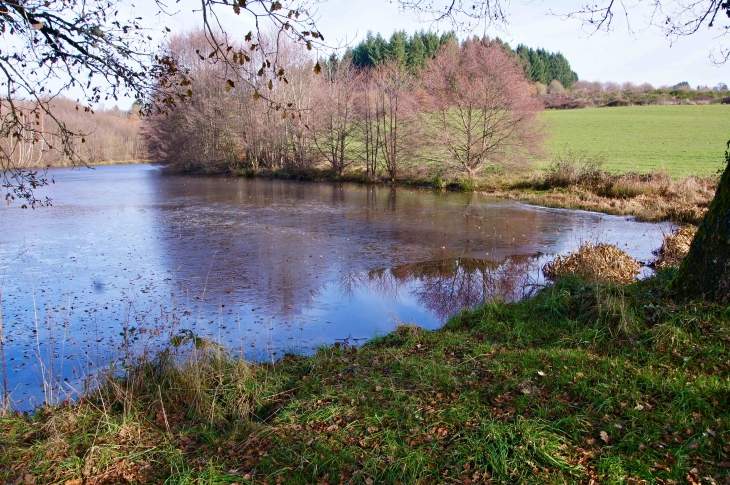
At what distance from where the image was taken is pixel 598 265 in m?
9.51

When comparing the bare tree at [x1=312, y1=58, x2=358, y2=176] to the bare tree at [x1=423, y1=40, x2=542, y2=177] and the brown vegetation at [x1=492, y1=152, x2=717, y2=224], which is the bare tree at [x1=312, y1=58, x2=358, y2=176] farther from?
the brown vegetation at [x1=492, y1=152, x2=717, y2=224]

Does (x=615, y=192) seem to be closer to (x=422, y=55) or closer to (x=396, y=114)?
(x=396, y=114)

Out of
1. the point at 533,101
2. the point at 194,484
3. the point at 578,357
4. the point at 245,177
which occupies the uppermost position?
the point at 533,101

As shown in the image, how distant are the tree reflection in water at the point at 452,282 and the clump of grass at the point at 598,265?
51 cm

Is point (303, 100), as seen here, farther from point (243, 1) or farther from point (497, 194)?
point (243, 1)

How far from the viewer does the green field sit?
96.7 feet

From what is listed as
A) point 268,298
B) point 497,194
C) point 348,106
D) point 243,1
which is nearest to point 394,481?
point 243,1

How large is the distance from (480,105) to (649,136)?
2244 centimetres

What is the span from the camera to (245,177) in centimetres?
3900

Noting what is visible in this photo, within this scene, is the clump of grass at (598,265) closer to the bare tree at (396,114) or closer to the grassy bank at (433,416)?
the grassy bank at (433,416)

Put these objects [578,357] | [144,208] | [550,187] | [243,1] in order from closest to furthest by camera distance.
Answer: [243,1], [578,357], [144,208], [550,187]

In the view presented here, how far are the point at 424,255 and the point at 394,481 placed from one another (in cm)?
953

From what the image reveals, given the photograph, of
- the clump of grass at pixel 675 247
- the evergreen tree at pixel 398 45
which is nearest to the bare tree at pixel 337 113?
the evergreen tree at pixel 398 45

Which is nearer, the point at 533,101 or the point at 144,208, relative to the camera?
the point at 144,208
